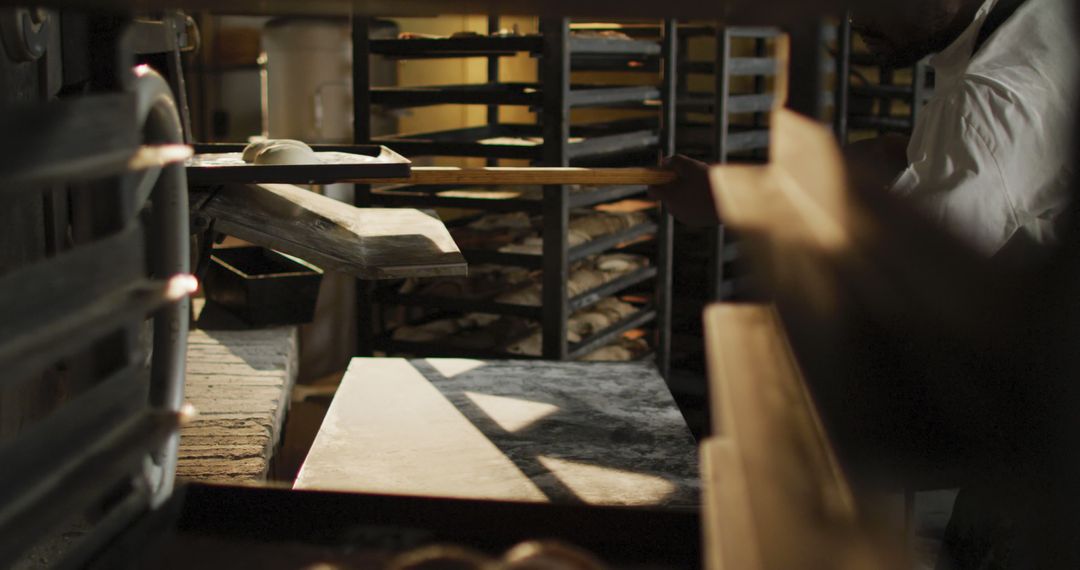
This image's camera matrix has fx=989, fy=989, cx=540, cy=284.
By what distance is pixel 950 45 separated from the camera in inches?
84.0

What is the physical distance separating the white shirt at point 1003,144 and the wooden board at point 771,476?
2.84ft

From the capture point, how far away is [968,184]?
1.80 meters

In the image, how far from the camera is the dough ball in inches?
78.5

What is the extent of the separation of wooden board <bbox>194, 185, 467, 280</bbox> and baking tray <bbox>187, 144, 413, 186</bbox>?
7cm

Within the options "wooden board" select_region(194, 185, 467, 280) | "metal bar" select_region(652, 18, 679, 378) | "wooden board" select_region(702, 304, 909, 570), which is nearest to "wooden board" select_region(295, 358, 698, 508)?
"wooden board" select_region(194, 185, 467, 280)

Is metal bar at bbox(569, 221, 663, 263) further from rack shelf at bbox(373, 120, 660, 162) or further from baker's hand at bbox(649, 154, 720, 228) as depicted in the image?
baker's hand at bbox(649, 154, 720, 228)

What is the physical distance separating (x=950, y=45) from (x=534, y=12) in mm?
1729

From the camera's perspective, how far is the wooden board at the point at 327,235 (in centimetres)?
190

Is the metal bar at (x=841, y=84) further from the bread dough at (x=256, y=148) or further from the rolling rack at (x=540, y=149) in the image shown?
the bread dough at (x=256, y=148)

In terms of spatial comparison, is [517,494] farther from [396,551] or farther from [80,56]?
[80,56]

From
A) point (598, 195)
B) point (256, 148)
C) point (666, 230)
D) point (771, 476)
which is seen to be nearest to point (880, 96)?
point (666, 230)

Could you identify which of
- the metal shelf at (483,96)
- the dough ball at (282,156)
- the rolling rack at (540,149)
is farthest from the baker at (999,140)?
the metal shelf at (483,96)

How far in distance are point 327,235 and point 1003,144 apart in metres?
1.30

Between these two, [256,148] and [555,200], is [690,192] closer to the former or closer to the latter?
[256,148]
